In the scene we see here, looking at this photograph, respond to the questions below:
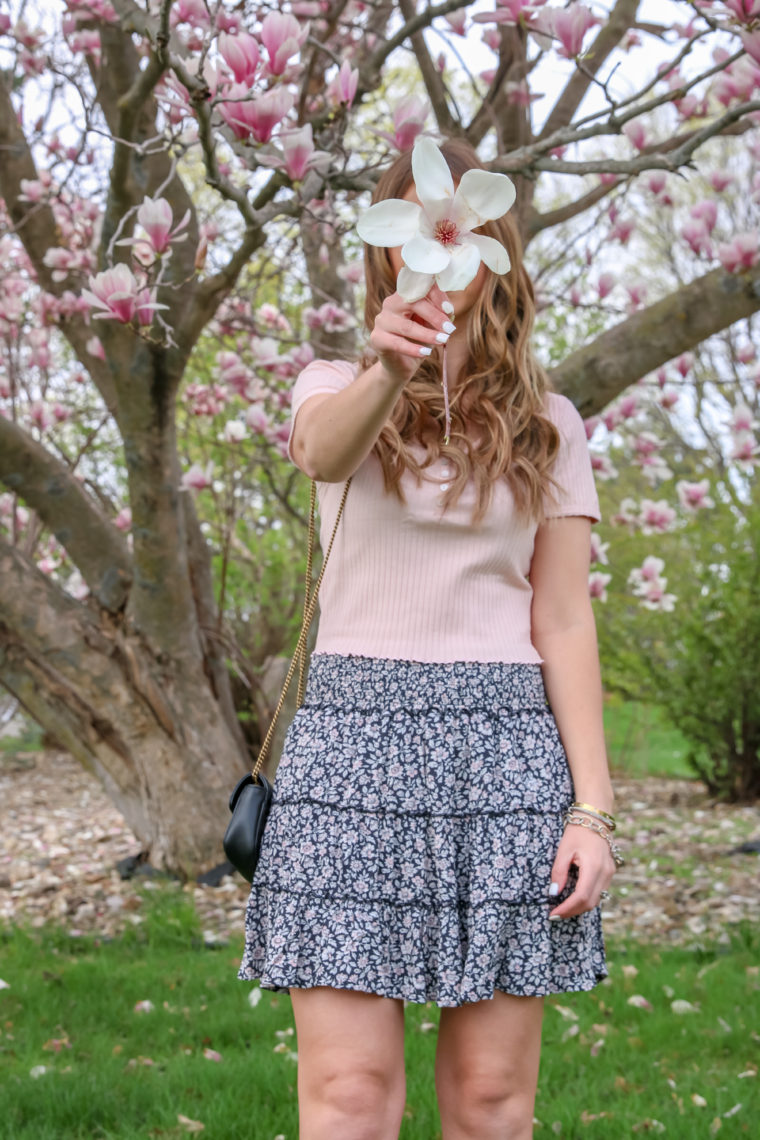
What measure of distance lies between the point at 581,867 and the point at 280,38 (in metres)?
1.70

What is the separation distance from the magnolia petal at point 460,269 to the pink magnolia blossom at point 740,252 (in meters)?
2.06

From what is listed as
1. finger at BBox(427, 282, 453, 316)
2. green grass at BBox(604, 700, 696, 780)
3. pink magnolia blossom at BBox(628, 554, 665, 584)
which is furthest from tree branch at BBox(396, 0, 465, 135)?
green grass at BBox(604, 700, 696, 780)

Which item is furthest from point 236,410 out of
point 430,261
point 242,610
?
point 430,261

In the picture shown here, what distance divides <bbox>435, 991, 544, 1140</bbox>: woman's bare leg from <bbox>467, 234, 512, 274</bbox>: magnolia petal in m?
0.95

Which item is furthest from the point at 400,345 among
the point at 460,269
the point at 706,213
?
the point at 706,213

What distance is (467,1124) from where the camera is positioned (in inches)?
60.1

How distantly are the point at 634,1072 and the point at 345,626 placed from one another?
65.9 inches

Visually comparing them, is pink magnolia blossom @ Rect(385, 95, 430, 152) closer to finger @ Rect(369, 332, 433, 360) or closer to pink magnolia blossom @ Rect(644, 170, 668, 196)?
pink magnolia blossom @ Rect(644, 170, 668, 196)

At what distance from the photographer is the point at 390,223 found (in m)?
1.15

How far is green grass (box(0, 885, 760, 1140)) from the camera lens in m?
2.40

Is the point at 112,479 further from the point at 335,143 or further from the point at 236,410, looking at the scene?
the point at 335,143

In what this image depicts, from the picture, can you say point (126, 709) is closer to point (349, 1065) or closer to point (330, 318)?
point (330, 318)

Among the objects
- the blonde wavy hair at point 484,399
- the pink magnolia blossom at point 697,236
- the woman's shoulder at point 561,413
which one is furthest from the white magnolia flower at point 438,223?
the pink magnolia blossom at point 697,236

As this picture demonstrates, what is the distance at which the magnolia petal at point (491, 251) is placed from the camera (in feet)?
3.79
